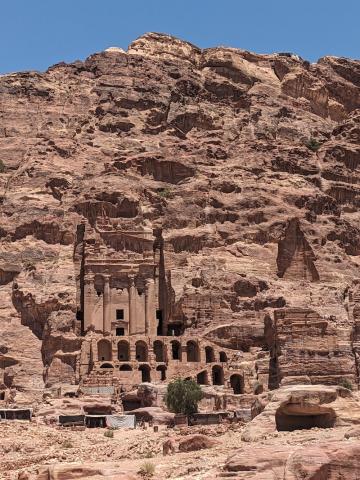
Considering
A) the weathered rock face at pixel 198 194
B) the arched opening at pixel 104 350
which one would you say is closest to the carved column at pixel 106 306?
the weathered rock face at pixel 198 194

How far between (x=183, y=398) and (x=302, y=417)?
2615 centimetres

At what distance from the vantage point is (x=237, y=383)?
2618 inches

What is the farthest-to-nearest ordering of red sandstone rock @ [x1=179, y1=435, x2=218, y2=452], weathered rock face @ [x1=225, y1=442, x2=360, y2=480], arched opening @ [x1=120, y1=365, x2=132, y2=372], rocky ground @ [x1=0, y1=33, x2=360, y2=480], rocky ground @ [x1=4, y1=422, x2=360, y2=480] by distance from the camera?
rocky ground @ [x1=0, y1=33, x2=360, y2=480] → arched opening @ [x1=120, y1=365, x2=132, y2=372] → red sandstone rock @ [x1=179, y1=435, x2=218, y2=452] → rocky ground @ [x1=4, y1=422, x2=360, y2=480] → weathered rock face @ [x1=225, y1=442, x2=360, y2=480]

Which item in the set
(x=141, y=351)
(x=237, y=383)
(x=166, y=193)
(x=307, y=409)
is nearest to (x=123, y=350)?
(x=141, y=351)

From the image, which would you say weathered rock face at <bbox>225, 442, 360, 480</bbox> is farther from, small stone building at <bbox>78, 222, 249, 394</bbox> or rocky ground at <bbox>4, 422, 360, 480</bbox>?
small stone building at <bbox>78, 222, 249, 394</bbox>

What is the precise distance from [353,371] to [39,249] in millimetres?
31659

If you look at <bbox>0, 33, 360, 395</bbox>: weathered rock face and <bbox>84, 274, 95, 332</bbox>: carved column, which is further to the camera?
<bbox>84, 274, 95, 332</bbox>: carved column

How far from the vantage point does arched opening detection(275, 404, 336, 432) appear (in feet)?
84.7

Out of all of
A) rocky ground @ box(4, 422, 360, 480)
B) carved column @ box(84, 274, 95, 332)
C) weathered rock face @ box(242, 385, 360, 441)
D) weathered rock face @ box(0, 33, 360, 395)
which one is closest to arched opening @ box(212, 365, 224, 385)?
weathered rock face @ box(0, 33, 360, 395)

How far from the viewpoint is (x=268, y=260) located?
81500mm

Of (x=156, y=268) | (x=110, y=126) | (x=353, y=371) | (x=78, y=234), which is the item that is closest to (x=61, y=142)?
(x=110, y=126)

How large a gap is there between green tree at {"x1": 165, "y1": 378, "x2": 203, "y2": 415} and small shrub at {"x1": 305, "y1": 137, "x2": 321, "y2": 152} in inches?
1999

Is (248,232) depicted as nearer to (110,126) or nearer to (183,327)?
(183,327)

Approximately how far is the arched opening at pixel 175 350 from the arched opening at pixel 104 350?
18.0 feet
